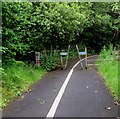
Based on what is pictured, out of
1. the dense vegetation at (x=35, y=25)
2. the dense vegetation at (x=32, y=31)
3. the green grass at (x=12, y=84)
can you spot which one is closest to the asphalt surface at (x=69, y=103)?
the green grass at (x=12, y=84)

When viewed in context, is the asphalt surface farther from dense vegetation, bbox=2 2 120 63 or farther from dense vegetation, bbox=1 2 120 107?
dense vegetation, bbox=2 2 120 63

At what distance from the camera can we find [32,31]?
13.8m

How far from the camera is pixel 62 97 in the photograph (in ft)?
22.4

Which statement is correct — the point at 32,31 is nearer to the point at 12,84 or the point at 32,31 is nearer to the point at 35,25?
the point at 35,25

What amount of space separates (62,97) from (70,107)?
3.78 feet

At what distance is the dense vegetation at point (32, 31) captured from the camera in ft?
29.0

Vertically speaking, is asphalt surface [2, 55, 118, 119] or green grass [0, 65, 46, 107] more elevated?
green grass [0, 65, 46, 107]

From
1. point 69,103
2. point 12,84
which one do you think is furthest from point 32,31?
point 69,103

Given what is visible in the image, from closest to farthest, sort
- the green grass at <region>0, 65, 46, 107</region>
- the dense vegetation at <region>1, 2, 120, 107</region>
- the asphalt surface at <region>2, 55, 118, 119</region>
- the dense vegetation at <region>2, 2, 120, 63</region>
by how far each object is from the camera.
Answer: the asphalt surface at <region>2, 55, 118, 119</region> < the green grass at <region>0, 65, 46, 107</region> < the dense vegetation at <region>1, 2, 120, 107</region> < the dense vegetation at <region>2, 2, 120, 63</region>

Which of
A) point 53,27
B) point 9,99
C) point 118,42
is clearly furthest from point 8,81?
point 118,42

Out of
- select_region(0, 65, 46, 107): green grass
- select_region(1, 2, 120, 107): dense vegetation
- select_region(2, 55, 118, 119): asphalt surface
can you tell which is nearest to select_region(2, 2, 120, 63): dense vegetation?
select_region(1, 2, 120, 107): dense vegetation

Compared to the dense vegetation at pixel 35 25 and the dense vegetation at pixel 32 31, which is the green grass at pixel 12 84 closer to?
the dense vegetation at pixel 32 31

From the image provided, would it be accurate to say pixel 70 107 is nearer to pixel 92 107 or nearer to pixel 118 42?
pixel 92 107

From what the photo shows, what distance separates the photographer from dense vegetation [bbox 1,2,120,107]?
8.84 metres
